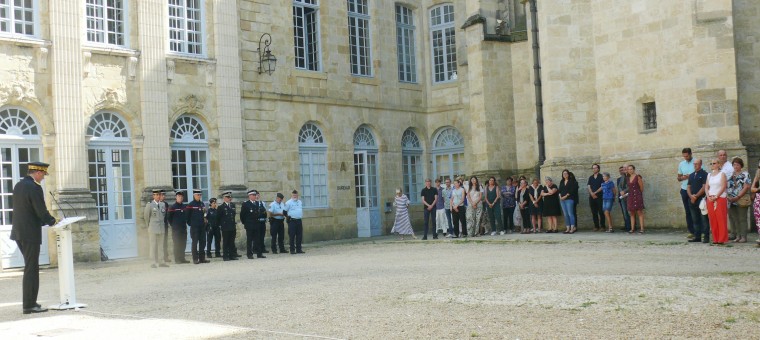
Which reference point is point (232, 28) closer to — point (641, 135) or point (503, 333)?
point (641, 135)

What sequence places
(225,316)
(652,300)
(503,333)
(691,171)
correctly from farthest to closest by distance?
(691,171) → (225,316) → (652,300) → (503,333)

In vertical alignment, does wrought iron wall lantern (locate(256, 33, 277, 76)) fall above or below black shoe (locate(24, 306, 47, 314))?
above

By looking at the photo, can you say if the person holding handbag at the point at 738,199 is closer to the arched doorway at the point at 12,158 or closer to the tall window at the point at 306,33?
the tall window at the point at 306,33

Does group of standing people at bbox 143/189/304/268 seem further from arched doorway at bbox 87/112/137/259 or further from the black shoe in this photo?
the black shoe

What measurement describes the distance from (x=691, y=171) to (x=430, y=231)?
37.8 feet

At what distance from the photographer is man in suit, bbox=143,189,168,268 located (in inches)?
746

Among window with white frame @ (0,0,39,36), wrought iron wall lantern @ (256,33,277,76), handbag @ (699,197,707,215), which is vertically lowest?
handbag @ (699,197,707,215)

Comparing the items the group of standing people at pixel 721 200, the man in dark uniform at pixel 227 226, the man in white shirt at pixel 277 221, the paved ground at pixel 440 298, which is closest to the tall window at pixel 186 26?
the man in white shirt at pixel 277 221

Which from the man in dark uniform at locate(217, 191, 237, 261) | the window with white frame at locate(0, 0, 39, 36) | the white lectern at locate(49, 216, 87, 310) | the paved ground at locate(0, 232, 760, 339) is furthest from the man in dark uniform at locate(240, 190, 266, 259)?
the white lectern at locate(49, 216, 87, 310)

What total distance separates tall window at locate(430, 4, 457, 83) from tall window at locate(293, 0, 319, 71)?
487cm

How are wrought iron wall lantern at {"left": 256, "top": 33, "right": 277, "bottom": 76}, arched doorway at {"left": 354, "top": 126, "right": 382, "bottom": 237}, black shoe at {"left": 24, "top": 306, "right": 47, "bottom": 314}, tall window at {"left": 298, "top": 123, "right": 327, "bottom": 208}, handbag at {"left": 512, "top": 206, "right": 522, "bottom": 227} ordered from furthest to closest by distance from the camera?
1. arched doorway at {"left": 354, "top": 126, "right": 382, "bottom": 237}
2. tall window at {"left": 298, "top": 123, "right": 327, "bottom": 208}
3. wrought iron wall lantern at {"left": 256, "top": 33, "right": 277, "bottom": 76}
4. handbag at {"left": 512, "top": 206, "right": 522, "bottom": 227}
5. black shoe at {"left": 24, "top": 306, "right": 47, "bottom": 314}

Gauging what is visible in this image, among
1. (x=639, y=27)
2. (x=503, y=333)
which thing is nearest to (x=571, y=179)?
(x=639, y=27)

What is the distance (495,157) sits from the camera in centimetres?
2647

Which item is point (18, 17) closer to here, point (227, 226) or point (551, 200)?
point (227, 226)
